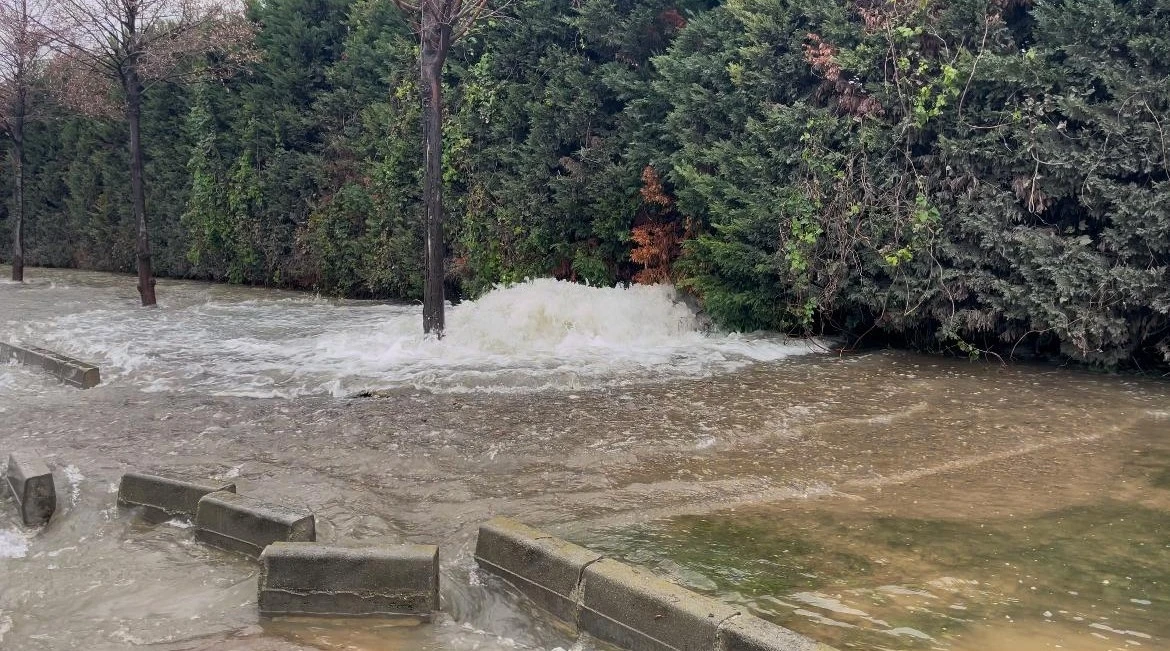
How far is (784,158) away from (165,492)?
24.7ft

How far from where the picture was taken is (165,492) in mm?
4641

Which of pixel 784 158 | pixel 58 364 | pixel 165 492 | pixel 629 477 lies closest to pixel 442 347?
pixel 58 364

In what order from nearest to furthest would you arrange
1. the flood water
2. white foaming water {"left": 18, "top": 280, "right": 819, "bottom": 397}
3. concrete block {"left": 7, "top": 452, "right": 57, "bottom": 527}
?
the flood water, concrete block {"left": 7, "top": 452, "right": 57, "bottom": 527}, white foaming water {"left": 18, "top": 280, "right": 819, "bottom": 397}

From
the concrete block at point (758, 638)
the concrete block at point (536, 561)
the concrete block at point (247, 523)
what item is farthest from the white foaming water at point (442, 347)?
the concrete block at point (758, 638)

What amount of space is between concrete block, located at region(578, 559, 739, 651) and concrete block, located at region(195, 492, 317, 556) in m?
1.52

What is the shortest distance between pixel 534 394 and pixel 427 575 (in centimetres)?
409

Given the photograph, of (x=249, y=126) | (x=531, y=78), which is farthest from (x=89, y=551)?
(x=249, y=126)

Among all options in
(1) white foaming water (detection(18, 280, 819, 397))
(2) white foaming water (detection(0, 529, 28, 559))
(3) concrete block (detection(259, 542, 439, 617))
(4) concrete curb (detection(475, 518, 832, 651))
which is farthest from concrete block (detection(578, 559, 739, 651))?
(1) white foaming water (detection(18, 280, 819, 397))

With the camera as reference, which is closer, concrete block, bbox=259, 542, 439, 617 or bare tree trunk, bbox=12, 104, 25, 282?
concrete block, bbox=259, 542, 439, 617

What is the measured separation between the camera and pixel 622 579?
11.3 ft

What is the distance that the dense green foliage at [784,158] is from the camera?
801 centimetres

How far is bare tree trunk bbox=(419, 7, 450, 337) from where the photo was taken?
9680 millimetres

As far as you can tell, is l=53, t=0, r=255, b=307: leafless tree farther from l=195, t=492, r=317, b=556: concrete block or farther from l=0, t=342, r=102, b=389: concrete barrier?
l=195, t=492, r=317, b=556: concrete block

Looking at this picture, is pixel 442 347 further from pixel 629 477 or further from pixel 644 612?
pixel 644 612
